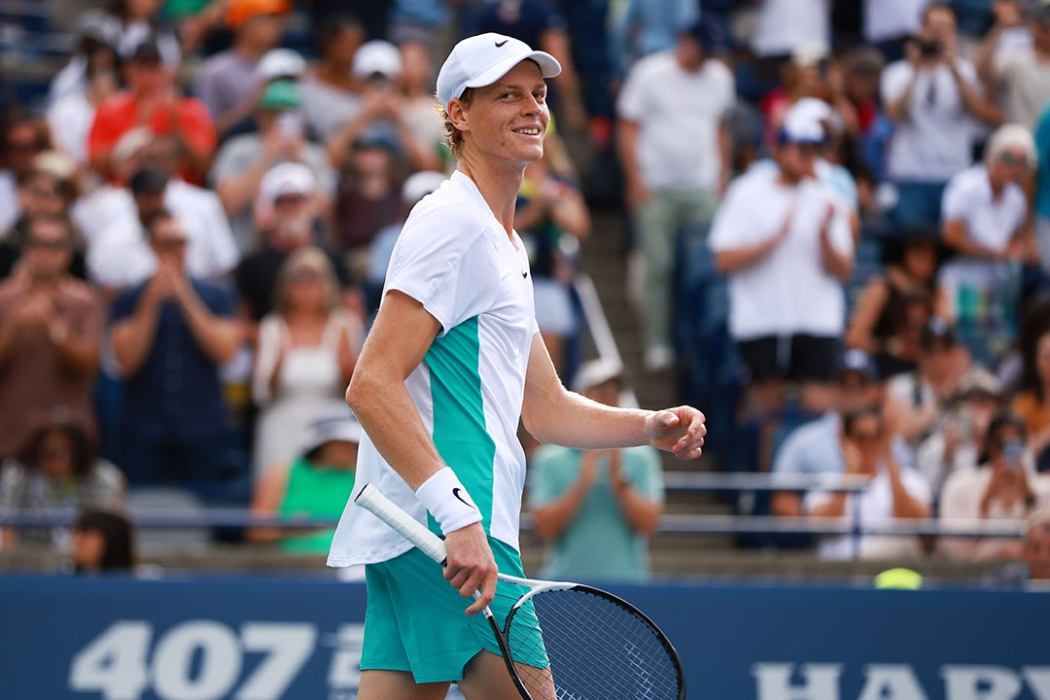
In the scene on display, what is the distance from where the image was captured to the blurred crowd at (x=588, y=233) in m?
8.73

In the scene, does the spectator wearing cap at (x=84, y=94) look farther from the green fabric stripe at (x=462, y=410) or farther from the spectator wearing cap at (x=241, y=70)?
the green fabric stripe at (x=462, y=410)

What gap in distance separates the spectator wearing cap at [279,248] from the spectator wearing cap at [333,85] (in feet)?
5.38

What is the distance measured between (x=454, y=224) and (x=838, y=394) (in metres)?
5.76

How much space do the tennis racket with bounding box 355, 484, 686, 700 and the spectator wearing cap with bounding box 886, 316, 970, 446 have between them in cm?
402

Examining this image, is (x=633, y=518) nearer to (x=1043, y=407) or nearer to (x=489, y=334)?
(x=1043, y=407)

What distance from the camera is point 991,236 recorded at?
1094 centimetres

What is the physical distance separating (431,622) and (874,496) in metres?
5.17

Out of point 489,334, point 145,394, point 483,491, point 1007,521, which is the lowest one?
point 1007,521

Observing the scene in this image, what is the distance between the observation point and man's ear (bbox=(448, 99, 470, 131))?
394 cm

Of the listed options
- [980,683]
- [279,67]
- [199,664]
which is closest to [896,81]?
[279,67]

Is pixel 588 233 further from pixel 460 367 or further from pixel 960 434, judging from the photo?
pixel 460 367

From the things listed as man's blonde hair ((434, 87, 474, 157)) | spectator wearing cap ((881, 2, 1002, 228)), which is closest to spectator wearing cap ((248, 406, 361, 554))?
man's blonde hair ((434, 87, 474, 157))

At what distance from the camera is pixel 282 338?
8820 mm

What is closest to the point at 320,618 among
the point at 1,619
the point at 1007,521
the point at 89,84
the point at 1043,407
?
the point at 1,619
